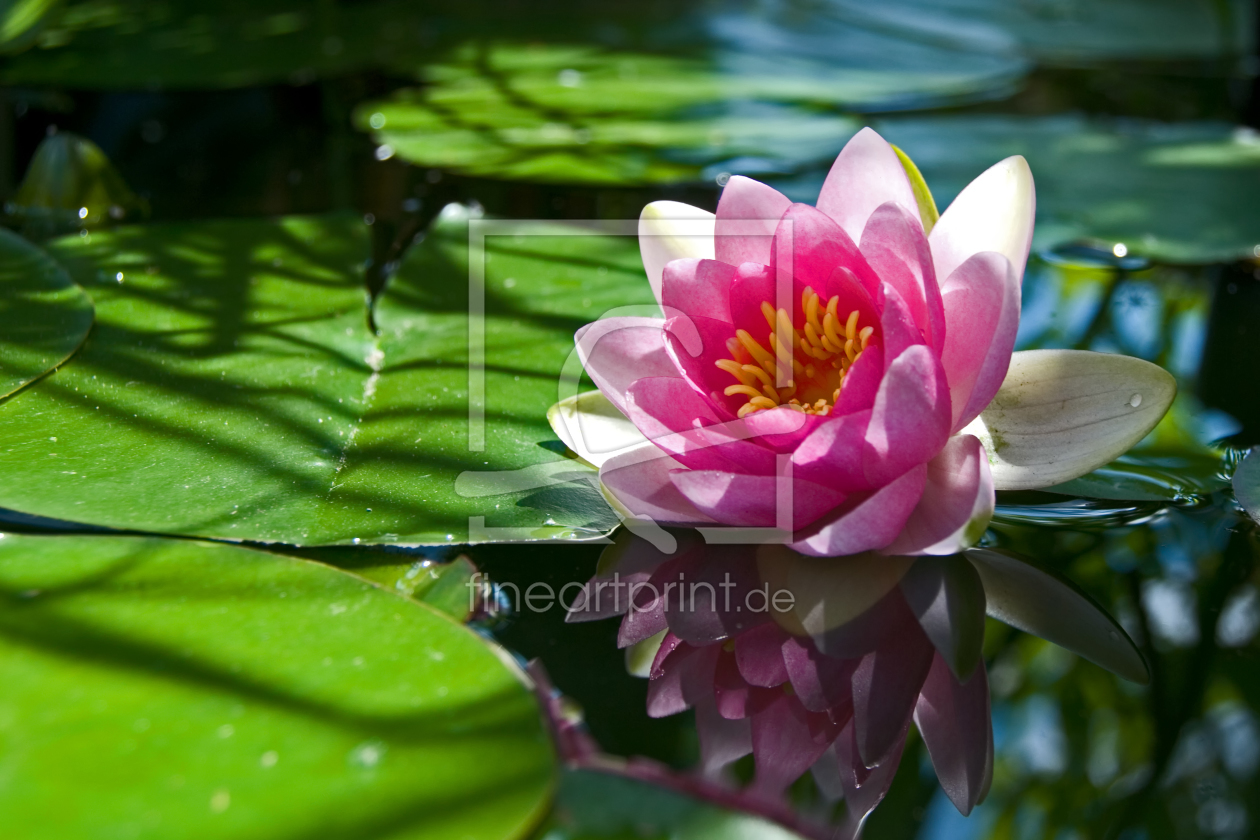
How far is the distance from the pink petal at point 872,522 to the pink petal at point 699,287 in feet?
0.74

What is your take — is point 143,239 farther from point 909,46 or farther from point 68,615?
point 909,46

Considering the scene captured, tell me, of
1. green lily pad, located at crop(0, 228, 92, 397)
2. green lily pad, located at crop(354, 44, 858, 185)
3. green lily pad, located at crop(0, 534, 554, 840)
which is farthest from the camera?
green lily pad, located at crop(354, 44, 858, 185)

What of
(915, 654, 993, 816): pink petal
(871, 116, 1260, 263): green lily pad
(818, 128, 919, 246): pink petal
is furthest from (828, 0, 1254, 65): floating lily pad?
(915, 654, 993, 816): pink petal

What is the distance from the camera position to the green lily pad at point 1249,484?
1013 millimetres

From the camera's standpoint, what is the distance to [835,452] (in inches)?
33.9

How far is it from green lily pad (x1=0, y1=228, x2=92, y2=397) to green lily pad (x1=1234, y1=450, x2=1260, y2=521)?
132cm

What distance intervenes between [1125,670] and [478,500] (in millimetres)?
602

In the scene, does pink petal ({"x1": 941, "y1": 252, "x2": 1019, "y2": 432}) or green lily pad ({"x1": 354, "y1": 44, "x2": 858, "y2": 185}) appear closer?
pink petal ({"x1": 941, "y1": 252, "x2": 1019, "y2": 432})

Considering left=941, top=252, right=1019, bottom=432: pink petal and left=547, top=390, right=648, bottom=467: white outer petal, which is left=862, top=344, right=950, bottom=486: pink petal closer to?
left=941, top=252, right=1019, bottom=432: pink petal

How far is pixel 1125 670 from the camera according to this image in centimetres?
85

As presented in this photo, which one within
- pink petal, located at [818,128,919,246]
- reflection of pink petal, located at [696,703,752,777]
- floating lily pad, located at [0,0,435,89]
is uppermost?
floating lily pad, located at [0,0,435,89]

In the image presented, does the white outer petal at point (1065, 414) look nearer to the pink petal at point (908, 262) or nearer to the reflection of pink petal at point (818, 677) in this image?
the pink petal at point (908, 262)

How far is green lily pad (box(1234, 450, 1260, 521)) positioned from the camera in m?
1.01

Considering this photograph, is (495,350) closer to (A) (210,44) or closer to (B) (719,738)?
(B) (719,738)
